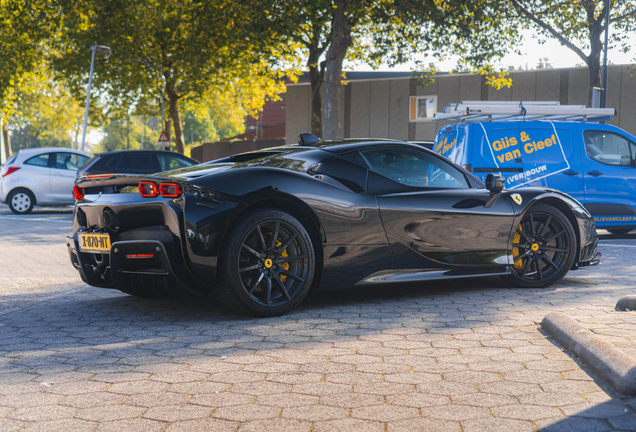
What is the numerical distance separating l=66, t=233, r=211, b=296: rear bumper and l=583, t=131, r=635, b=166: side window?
756 cm

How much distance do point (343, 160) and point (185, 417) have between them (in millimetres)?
2713

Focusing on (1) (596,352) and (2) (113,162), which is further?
(2) (113,162)

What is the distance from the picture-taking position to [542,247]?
5.86 metres

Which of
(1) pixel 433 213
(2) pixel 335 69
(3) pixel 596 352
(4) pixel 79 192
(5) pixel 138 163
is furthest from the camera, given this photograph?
(2) pixel 335 69

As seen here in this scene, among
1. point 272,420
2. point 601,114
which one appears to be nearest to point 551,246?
Answer: point 272,420

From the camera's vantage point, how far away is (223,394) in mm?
2949

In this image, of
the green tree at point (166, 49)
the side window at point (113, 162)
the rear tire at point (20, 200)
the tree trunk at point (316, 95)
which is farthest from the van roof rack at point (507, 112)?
the green tree at point (166, 49)

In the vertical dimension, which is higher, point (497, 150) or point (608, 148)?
point (608, 148)

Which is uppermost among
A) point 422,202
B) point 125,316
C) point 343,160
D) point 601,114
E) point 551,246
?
point 601,114

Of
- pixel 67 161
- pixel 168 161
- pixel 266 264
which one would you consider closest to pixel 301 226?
pixel 266 264

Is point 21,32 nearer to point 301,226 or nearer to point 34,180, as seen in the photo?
point 34,180

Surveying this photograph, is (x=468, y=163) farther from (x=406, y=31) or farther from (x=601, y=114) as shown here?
(x=406, y=31)

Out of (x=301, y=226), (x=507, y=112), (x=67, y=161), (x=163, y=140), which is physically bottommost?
(x=301, y=226)

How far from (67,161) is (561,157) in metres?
12.3
